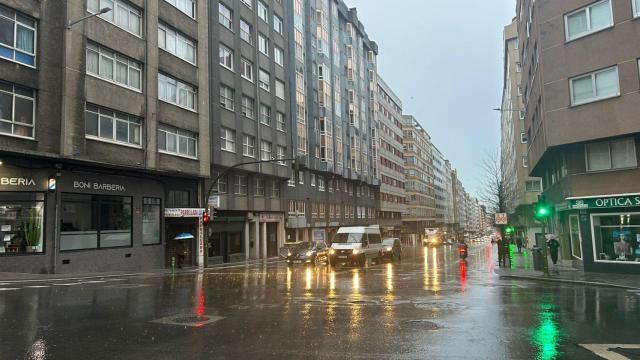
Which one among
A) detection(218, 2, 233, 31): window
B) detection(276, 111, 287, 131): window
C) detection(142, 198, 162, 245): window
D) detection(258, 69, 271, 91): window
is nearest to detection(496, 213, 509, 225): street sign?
detection(142, 198, 162, 245): window

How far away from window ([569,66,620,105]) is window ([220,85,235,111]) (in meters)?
23.8

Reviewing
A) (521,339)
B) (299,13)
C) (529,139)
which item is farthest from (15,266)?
(299,13)

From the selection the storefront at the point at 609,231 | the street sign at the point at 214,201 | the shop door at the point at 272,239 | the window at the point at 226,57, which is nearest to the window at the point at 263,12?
the window at the point at 226,57

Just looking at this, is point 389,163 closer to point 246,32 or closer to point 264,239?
point 264,239

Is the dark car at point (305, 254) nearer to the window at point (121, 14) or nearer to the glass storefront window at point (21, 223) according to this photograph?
the glass storefront window at point (21, 223)

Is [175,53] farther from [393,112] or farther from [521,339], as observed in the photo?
[393,112]

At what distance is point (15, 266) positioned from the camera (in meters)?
21.3

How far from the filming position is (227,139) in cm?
3725

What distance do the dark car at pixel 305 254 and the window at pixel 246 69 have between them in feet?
49.4

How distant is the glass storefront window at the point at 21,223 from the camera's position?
2150 centimetres

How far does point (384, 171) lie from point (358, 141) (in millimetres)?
17292

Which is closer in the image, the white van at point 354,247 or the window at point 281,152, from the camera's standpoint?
the white van at point 354,247

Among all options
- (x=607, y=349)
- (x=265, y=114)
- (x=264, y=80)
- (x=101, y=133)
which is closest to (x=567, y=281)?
(x=607, y=349)

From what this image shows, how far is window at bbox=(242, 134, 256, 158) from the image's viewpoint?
39.4 metres
